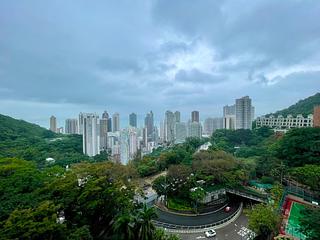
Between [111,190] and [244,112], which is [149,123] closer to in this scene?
[244,112]

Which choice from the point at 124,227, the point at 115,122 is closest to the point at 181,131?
the point at 115,122

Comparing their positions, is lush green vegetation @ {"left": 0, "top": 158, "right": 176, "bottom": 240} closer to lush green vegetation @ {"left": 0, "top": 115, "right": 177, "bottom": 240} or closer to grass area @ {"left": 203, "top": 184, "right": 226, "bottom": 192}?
lush green vegetation @ {"left": 0, "top": 115, "right": 177, "bottom": 240}

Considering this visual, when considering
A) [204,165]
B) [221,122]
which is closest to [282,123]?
[221,122]

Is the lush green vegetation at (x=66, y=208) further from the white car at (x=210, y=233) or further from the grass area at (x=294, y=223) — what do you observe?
the grass area at (x=294, y=223)

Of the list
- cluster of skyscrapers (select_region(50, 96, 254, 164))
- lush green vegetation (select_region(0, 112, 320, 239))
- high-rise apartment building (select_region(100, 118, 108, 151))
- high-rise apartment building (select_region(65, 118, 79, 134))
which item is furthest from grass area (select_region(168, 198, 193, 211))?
high-rise apartment building (select_region(65, 118, 79, 134))

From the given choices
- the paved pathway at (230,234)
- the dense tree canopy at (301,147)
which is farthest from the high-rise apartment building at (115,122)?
the paved pathway at (230,234)

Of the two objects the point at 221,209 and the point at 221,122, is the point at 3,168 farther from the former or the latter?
the point at 221,122
